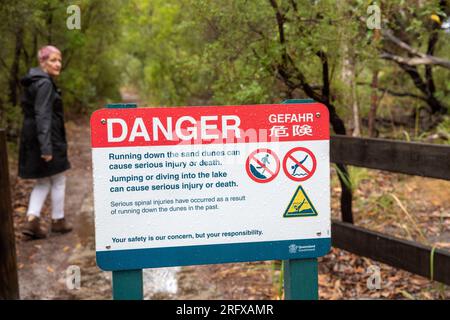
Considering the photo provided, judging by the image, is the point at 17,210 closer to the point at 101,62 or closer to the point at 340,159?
the point at 340,159

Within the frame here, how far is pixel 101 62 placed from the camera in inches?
597

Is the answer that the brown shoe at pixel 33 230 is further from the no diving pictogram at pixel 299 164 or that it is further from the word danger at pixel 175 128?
the no diving pictogram at pixel 299 164

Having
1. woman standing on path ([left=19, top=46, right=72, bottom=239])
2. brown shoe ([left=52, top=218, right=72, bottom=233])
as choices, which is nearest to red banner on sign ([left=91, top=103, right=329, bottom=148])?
woman standing on path ([left=19, top=46, right=72, bottom=239])

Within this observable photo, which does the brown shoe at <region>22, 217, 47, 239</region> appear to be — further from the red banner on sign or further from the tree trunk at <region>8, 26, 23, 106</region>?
the red banner on sign

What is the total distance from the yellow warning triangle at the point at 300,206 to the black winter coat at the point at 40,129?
12.0 ft

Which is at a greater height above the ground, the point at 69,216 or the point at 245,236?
the point at 245,236

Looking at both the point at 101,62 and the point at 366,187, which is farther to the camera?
the point at 101,62

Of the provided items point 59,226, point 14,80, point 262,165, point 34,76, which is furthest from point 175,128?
point 14,80

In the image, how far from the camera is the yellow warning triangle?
2480 mm

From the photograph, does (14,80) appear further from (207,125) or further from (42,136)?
(207,125)

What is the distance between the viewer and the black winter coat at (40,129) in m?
5.42

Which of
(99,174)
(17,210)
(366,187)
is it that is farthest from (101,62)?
(99,174)

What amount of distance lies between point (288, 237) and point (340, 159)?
212 centimetres

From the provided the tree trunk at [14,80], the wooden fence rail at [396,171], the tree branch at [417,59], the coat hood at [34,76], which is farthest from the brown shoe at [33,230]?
the tree branch at [417,59]
